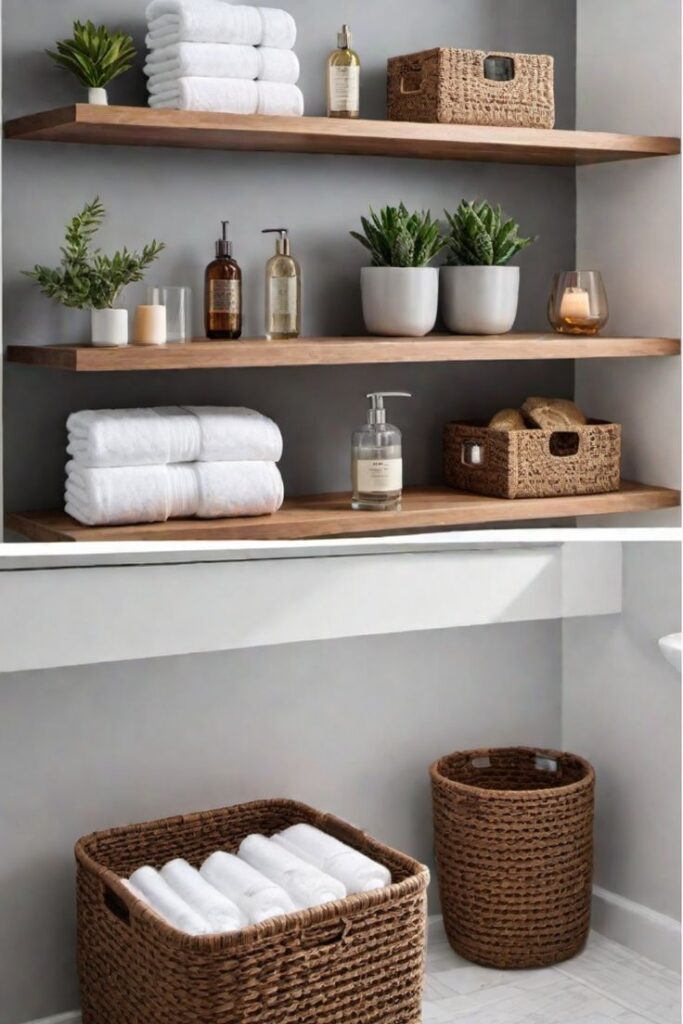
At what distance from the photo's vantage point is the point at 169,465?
1.83 meters

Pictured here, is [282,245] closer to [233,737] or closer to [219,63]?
[219,63]

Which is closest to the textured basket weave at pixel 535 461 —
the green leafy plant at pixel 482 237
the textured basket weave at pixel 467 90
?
the green leafy plant at pixel 482 237

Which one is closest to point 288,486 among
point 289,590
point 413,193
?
point 289,590

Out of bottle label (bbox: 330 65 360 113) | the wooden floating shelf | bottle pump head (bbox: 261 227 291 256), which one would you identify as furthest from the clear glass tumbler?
bottle label (bbox: 330 65 360 113)

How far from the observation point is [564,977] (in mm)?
2180

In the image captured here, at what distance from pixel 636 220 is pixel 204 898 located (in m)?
1.25

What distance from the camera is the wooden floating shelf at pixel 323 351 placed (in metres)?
1.73

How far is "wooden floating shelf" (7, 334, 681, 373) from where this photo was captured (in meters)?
1.73

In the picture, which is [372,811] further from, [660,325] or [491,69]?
[491,69]

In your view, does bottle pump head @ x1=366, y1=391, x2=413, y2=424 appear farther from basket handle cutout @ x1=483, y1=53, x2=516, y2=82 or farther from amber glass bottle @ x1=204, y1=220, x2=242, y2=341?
basket handle cutout @ x1=483, y1=53, x2=516, y2=82

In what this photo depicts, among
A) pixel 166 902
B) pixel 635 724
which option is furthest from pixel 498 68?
pixel 166 902

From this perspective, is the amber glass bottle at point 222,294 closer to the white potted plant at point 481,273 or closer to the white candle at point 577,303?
the white potted plant at point 481,273

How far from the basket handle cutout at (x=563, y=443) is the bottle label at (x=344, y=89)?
0.60m

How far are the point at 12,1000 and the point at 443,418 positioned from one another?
1129 millimetres
